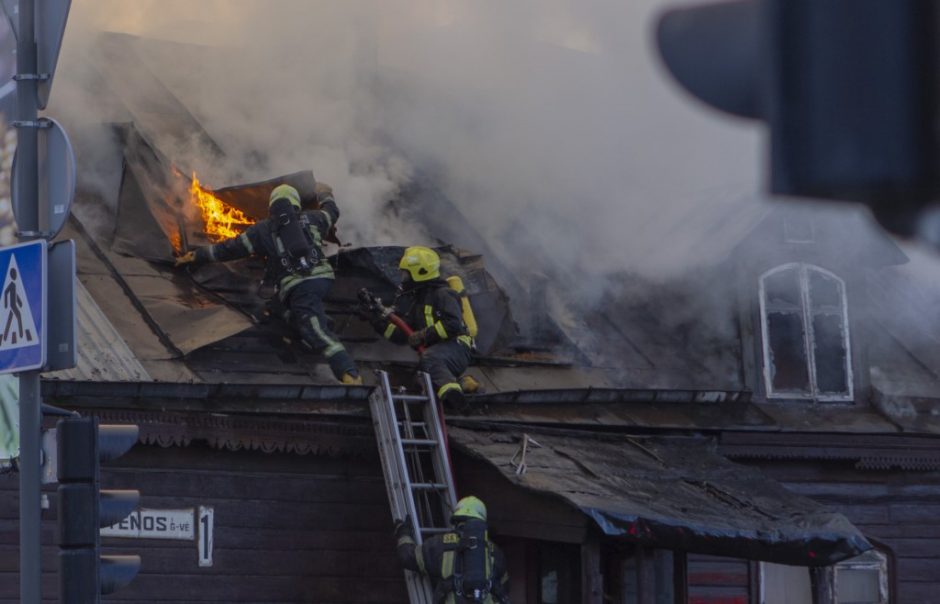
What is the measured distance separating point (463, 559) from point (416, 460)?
1.19 m

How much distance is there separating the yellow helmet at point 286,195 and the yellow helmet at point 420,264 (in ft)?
3.27

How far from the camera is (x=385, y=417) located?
37.5ft

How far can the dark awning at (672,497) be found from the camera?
10656 millimetres

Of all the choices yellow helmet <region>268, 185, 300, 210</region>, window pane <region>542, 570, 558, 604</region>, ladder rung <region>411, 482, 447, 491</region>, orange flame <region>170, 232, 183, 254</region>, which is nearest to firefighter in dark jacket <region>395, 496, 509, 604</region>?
ladder rung <region>411, 482, 447, 491</region>

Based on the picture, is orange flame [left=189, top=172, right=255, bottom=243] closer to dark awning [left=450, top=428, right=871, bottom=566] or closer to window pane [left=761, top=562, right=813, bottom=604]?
dark awning [left=450, top=428, right=871, bottom=566]

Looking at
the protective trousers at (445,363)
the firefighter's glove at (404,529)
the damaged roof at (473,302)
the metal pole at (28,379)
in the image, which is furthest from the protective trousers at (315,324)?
the metal pole at (28,379)

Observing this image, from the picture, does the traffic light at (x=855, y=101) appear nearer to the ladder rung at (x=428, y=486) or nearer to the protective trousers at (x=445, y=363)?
the ladder rung at (x=428, y=486)

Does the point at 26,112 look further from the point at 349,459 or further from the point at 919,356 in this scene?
the point at 919,356

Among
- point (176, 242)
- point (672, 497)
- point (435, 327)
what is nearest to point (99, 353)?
point (176, 242)

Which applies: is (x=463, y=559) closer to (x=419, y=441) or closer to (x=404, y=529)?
(x=404, y=529)

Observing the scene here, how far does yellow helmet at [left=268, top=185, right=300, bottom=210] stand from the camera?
12.1m

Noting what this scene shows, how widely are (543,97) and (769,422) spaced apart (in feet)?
14.7

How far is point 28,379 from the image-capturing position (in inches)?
285

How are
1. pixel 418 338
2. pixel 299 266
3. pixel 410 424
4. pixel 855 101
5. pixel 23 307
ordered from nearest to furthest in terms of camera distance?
1. pixel 855 101
2. pixel 23 307
3. pixel 410 424
4. pixel 299 266
5. pixel 418 338
